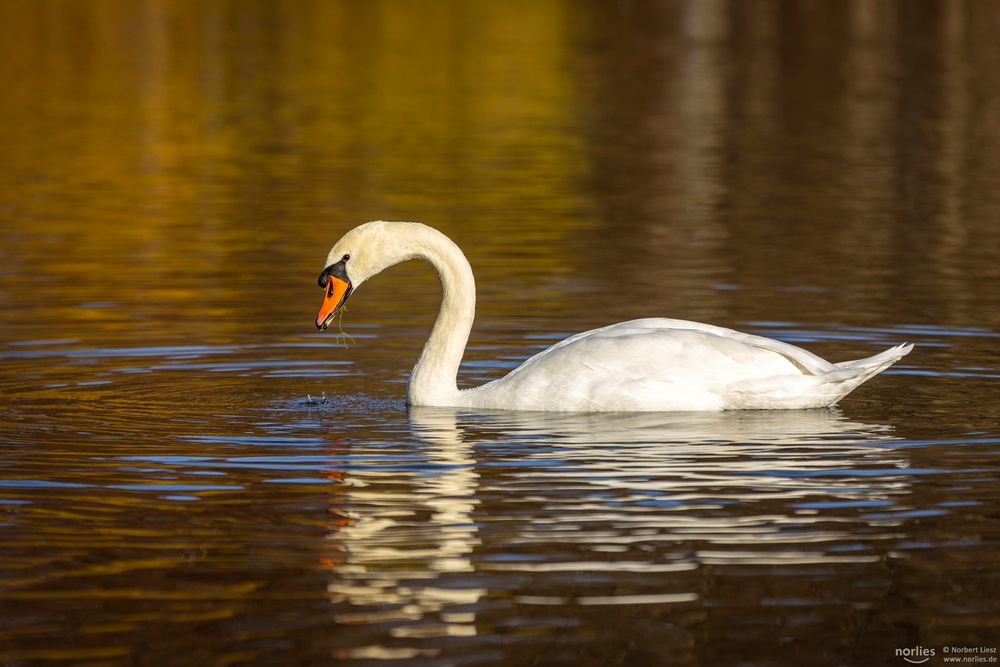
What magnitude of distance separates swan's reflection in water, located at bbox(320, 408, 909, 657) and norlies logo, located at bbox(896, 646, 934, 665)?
34.8 inches

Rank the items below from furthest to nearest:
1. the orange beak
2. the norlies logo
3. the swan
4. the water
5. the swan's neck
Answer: the swan's neck → the orange beak → the swan → the water → the norlies logo

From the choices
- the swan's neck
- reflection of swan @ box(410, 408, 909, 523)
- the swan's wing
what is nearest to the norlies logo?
reflection of swan @ box(410, 408, 909, 523)

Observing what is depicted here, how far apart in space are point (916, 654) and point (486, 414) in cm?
497

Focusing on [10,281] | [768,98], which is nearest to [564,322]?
[10,281]

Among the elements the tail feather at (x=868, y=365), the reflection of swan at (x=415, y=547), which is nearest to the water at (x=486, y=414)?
the reflection of swan at (x=415, y=547)

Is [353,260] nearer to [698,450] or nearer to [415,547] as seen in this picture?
[698,450]

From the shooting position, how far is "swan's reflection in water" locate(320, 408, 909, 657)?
304 inches

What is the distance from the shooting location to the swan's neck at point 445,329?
12.0 m

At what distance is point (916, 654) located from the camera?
6977mm

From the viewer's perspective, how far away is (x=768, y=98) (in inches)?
1678

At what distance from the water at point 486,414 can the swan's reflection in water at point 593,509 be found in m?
0.03

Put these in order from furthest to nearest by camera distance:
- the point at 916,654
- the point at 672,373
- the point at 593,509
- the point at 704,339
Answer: the point at 704,339 → the point at 672,373 → the point at 593,509 → the point at 916,654

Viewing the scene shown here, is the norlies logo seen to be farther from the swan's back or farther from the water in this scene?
the swan's back

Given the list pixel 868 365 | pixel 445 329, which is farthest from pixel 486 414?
pixel 868 365
